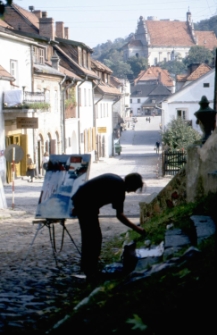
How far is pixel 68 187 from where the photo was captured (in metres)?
9.12

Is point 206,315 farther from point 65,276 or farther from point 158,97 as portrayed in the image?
point 158,97

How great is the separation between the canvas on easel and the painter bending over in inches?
64.8

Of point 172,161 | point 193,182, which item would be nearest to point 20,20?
point 172,161

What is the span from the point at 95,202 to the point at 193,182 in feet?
11.2

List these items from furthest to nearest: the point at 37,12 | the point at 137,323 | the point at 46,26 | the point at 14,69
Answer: the point at 37,12, the point at 46,26, the point at 14,69, the point at 137,323

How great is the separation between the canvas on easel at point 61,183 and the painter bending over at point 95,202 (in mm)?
1647

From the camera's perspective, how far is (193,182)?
399 inches

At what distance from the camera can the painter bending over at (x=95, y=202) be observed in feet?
22.8

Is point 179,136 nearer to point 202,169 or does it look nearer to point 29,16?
point 29,16

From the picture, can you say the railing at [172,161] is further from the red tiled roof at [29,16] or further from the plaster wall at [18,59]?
the red tiled roof at [29,16]

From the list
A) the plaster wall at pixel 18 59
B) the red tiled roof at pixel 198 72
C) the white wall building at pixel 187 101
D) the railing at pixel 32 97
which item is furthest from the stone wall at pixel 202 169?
the red tiled roof at pixel 198 72

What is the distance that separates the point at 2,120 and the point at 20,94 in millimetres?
1573

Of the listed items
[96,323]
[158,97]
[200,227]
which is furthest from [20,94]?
[158,97]

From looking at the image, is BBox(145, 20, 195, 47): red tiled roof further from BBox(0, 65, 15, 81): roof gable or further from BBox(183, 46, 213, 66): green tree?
BBox(0, 65, 15, 81): roof gable
